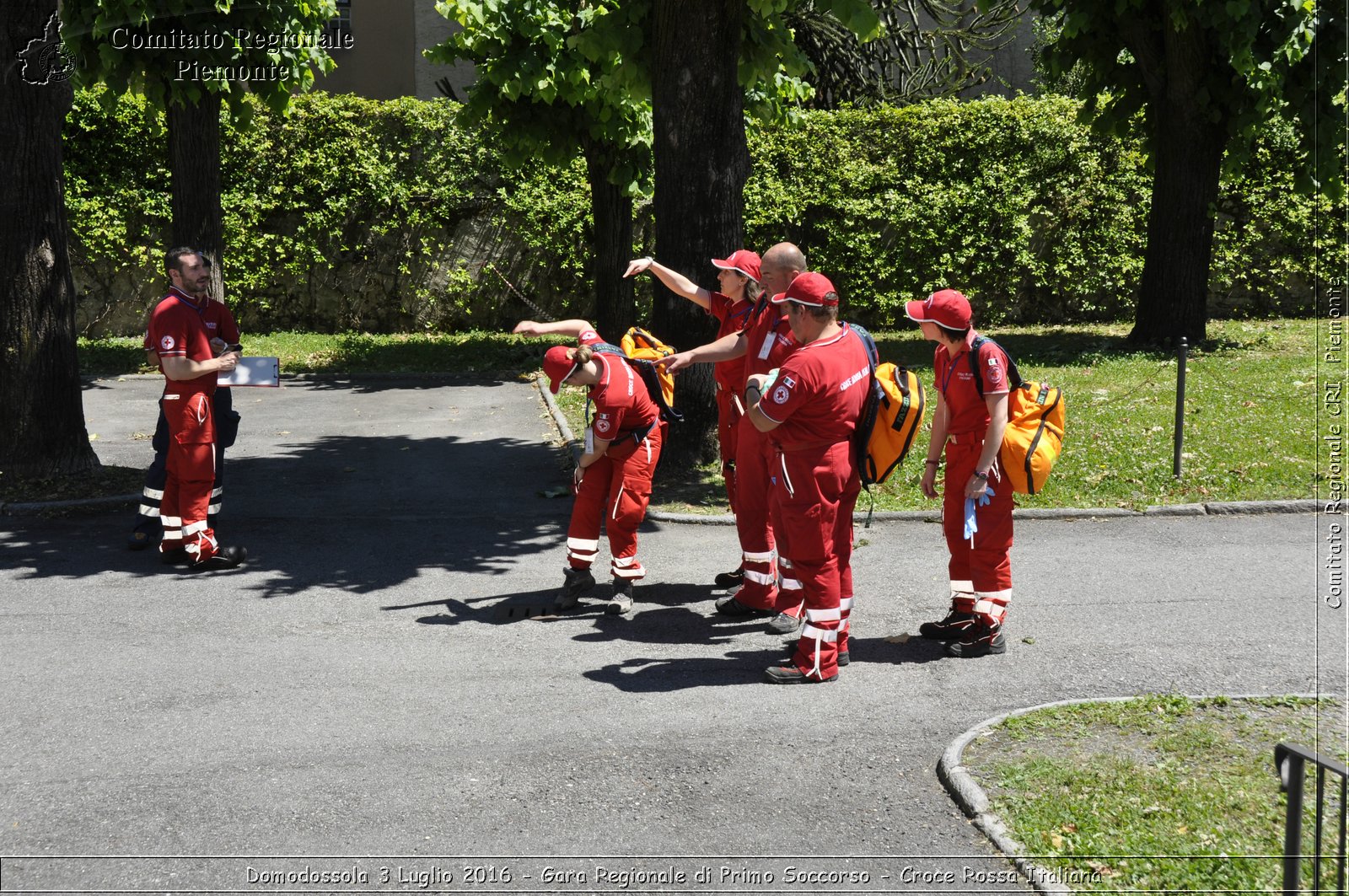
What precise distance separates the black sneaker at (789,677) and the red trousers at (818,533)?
0.03m

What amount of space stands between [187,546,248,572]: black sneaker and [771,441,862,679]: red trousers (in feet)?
13.5

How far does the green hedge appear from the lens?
60.0 feet

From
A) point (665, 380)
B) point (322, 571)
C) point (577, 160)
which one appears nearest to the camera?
point (665, 380)

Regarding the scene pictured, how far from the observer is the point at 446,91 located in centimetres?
2228

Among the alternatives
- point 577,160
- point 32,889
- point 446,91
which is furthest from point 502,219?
point 32,889

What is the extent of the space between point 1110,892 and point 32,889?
380cm

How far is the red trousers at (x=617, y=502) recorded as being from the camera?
7316 mm

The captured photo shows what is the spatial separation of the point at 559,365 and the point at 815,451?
165 centimetres

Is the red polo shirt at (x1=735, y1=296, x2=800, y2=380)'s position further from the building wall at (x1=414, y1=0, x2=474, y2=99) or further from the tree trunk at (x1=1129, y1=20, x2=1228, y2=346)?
the building wall at (x1=414, y1=0, x2=474, y2=99)

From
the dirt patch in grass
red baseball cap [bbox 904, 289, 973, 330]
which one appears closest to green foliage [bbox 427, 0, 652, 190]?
red baseball cap [bbox 904, 289, 973, 330]

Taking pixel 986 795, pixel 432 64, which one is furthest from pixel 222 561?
pixel 432 64

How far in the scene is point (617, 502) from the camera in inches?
289

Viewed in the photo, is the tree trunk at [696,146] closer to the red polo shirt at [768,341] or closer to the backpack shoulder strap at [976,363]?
the red polo shirt at [768,341]

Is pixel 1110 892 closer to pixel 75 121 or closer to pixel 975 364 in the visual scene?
pixel 975 364
